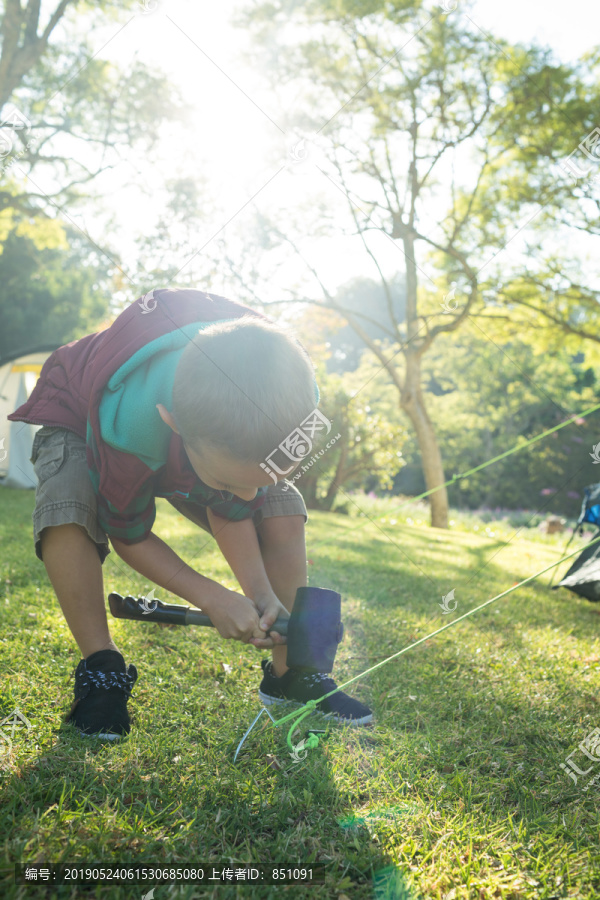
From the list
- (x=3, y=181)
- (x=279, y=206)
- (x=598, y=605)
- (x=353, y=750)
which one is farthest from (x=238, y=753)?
(x=3, y=181)

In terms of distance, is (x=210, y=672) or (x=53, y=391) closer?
(x=53, y=391)

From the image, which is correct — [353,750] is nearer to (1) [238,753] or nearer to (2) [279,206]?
(1) [238,753]

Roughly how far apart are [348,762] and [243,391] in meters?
1.03

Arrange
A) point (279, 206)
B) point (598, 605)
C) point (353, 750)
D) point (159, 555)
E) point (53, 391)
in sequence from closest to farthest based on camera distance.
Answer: point (353, 750) → point (159, 555) → point (53, 391) → point (279, 206) → point (598, 605)

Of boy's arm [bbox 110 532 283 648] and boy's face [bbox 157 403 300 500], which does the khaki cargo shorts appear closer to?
boy's arm [bbox 110 532 283 648]

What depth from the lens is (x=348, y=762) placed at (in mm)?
1532

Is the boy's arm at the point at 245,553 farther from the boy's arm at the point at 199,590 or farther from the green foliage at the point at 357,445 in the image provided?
the green foliage at the point at 357,445

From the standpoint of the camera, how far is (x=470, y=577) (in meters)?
2.62

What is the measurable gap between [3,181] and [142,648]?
1101 centimetres

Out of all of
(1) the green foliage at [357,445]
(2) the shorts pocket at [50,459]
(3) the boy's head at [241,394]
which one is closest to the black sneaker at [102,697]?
(2) the shorts pocket at [50,459]

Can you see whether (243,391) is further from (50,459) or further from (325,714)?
(325,714)

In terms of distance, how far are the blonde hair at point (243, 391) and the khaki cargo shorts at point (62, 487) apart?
44cm

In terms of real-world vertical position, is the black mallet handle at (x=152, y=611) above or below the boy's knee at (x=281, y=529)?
below

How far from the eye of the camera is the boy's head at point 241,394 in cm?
141
